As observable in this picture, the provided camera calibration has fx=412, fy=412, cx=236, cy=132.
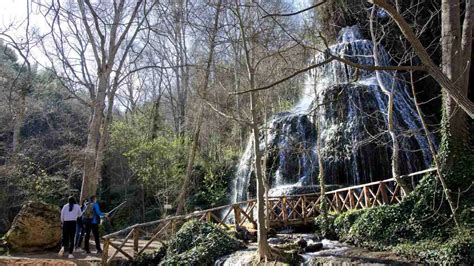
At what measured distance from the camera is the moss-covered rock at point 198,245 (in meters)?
9.68

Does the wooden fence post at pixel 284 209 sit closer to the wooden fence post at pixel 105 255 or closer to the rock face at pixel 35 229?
the wooden fence post at pixel 105 255

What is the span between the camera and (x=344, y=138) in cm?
1590

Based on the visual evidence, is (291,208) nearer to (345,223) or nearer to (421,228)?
(345,223)

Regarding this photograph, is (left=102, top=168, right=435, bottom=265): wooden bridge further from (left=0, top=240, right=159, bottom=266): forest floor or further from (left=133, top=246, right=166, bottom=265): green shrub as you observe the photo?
(left=0, top=240, right=159, bottom=266): forest floor

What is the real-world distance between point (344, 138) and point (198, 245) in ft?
26.7

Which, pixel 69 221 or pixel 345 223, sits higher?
pixel 69 221

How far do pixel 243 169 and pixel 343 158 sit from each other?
5748 mm

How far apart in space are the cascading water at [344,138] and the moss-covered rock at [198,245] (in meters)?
4.00

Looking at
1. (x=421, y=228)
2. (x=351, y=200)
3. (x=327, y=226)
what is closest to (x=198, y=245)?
(x=327, y=226)

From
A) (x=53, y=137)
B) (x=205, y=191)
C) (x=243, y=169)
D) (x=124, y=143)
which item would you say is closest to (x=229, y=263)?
(x=243, y=169)

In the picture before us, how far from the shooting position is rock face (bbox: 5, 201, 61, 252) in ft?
35.2

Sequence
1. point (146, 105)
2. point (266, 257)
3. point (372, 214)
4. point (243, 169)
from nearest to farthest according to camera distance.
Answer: point (266, 257) < point (372, 214) < point (243, 169) < point (146, 105)

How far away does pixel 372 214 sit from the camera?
1050 centimetres

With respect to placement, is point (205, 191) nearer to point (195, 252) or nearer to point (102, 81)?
point (102, 81)
